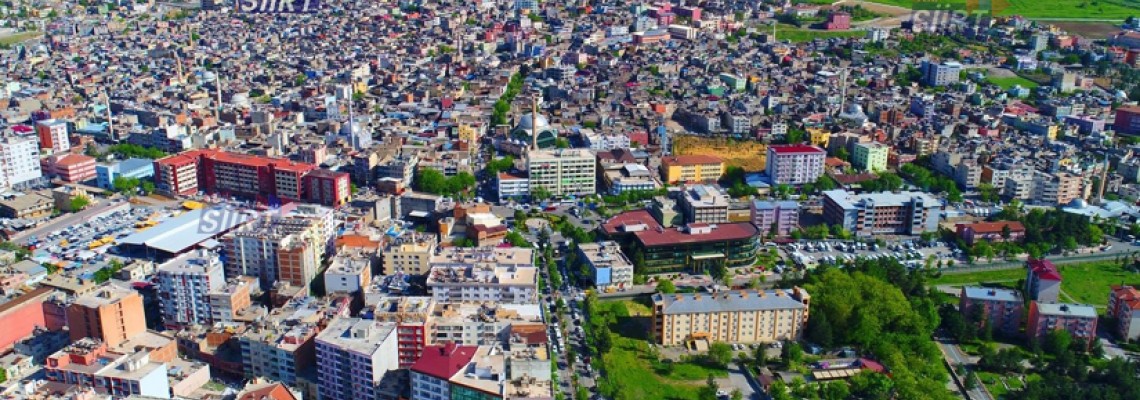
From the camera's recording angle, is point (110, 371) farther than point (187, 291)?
No

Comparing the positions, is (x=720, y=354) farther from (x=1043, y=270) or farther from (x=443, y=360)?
(x=1043, y=270)

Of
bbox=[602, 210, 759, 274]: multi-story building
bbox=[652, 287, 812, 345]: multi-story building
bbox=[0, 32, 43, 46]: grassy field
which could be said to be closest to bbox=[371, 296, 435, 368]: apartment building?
bbox=[652, 287, 812, 345]: multi-story building

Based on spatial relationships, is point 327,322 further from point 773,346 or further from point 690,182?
point 690,182

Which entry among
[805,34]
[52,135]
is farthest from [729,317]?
[805,34]

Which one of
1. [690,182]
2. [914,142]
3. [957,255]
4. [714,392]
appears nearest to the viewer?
[714,392]

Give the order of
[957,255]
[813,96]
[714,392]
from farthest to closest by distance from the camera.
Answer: [813,96] → [957,255] → [714,392]

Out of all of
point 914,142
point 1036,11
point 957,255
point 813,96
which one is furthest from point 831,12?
point 957,255

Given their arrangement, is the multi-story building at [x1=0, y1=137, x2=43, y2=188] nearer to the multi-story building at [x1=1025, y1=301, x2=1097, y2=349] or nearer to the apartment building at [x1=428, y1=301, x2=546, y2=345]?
the apartment building at [x1=428, y1=301, x2=546, y2=345]

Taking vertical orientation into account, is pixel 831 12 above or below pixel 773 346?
above
